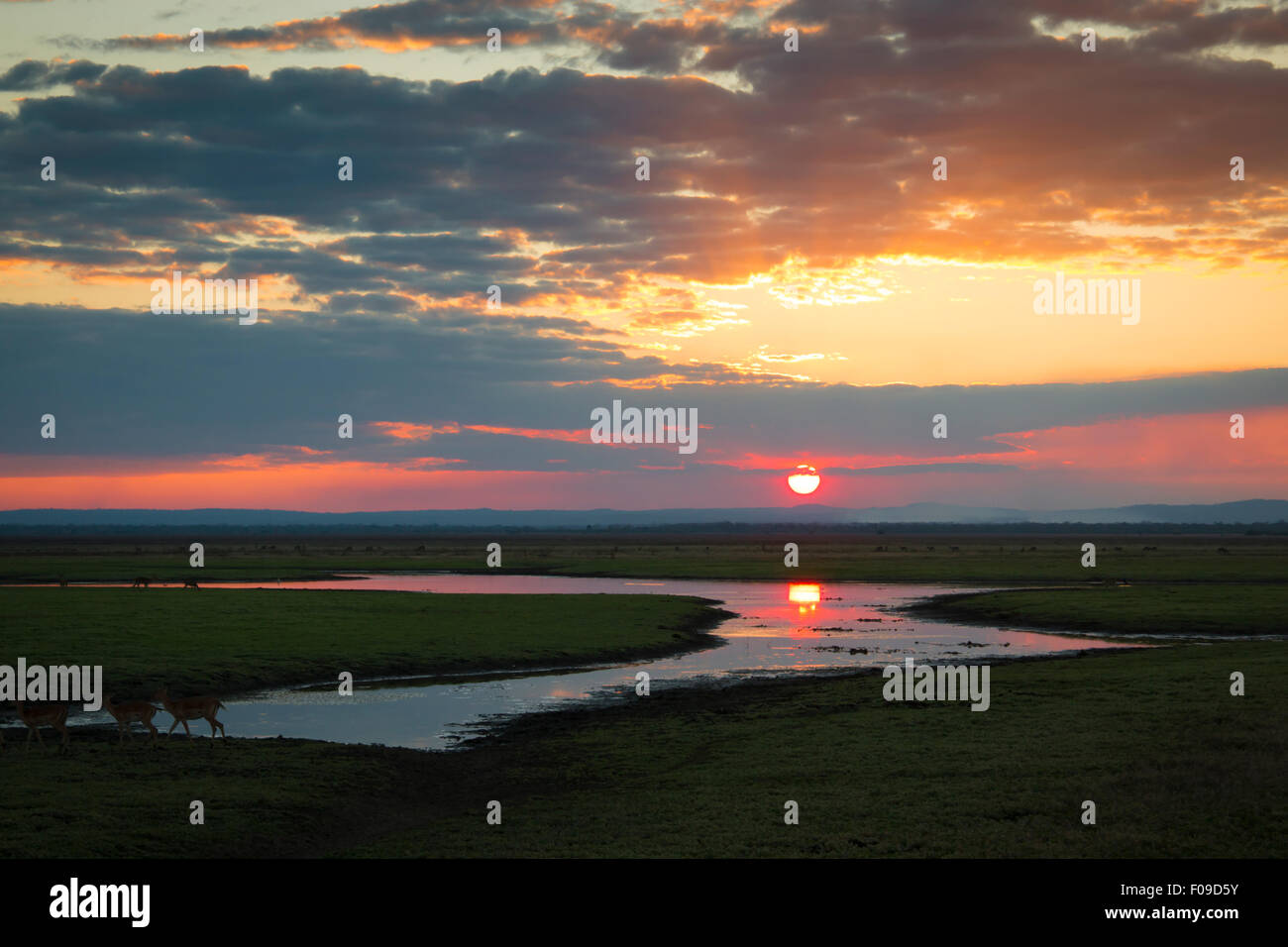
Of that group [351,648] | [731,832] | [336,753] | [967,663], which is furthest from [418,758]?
[967,663]

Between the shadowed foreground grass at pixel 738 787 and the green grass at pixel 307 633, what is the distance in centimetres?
1336

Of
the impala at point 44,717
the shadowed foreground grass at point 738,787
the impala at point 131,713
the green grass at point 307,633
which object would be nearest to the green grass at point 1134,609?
the green grass at point 307,633

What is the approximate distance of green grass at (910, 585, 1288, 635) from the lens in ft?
181

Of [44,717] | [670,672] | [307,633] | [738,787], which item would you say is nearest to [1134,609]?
[670,672]

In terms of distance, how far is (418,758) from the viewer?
24016 mm

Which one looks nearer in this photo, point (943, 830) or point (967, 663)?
point (943, 830)

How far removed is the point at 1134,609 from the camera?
61781 millimetres

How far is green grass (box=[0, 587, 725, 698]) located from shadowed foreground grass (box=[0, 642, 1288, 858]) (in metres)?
13.4

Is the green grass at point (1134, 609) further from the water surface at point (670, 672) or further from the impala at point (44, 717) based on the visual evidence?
the impala at point (44, 717)

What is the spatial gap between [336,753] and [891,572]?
95091 millimetres

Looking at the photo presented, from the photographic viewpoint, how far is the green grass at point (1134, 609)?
55312 mm
